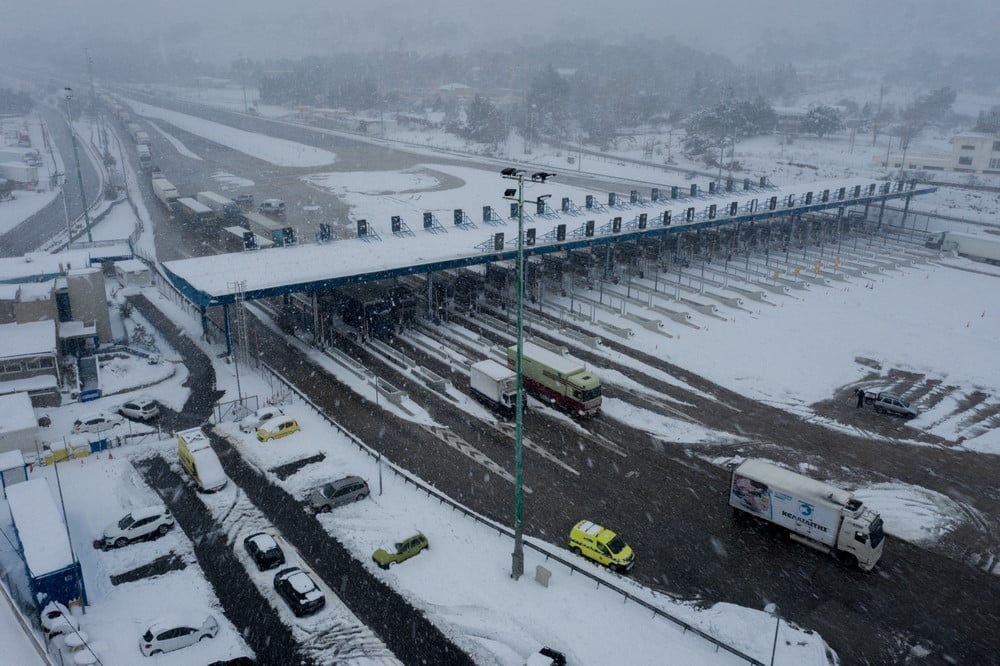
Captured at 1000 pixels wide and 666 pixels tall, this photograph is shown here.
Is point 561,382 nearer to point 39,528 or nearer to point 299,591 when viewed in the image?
point 299,591

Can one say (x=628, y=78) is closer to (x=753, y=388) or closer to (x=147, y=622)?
(x=753, y=388)

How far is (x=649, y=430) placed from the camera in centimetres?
2786

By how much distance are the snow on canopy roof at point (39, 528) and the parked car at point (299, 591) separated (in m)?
5.24

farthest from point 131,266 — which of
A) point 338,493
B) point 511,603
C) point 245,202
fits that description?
point 511,603

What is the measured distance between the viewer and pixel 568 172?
3767 inches

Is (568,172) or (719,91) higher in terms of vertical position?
(719,91)

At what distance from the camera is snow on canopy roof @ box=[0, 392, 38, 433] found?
2491 centimetres

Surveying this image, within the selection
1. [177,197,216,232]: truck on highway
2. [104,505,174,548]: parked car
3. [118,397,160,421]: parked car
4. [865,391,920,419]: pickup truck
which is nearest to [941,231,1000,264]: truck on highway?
[865,391,920,419]: pickup truck

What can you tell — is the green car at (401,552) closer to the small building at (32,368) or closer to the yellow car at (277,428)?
the yellow car at (277,428)

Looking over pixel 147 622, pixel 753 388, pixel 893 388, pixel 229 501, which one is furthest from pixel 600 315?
pixel 147 622

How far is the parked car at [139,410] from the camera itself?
28.3 meters

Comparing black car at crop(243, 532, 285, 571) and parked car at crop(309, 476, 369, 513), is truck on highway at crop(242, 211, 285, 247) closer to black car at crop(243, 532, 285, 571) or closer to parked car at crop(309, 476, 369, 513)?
parked car at crop(309, 476, 369, 513)

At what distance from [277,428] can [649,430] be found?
1484cm

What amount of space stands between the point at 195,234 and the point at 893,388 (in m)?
55.3
